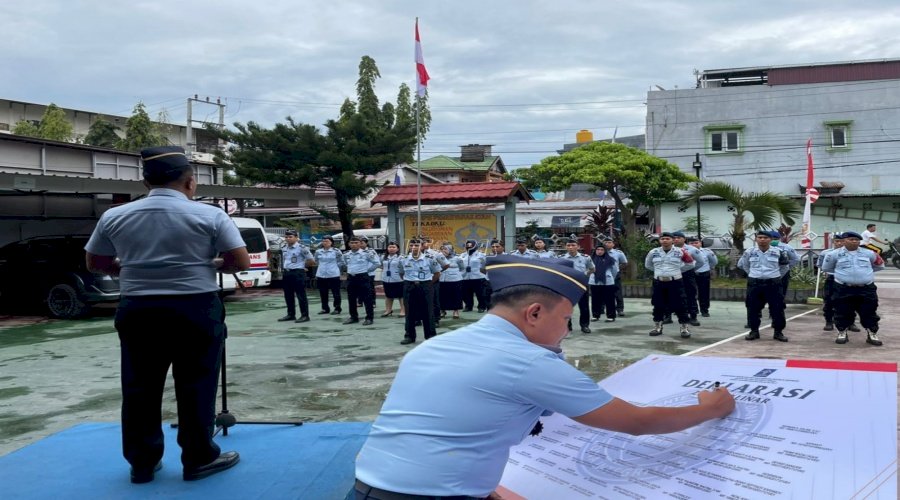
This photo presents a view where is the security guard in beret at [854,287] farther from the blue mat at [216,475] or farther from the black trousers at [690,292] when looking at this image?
the blue mat at [216,475]

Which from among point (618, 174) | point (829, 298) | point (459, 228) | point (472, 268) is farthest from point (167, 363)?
point (618, 174)

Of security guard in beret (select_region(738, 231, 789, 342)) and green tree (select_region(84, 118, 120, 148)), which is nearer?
security guard in beret (select_region(738, 231, 789, 342))

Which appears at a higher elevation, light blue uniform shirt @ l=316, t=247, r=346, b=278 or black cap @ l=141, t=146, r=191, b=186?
black cap @ l=141, t=146, r=191, b=186

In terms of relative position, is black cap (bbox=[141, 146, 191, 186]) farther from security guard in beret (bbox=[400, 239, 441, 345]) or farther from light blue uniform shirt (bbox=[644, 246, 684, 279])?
light blue uniform shirt (bbox=[644, 246, 684, 279])

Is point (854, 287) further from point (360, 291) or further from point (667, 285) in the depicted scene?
point (360, 291)

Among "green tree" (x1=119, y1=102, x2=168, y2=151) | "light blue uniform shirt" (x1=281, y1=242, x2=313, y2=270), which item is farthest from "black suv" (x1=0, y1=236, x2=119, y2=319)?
"green tree" (x1=119, y1=102, x2=168, y2=151)

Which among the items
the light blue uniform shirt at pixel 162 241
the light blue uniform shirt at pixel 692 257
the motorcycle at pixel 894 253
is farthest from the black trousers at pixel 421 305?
the motorcycle at pixel 894 253

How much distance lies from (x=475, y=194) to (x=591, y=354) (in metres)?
8.59

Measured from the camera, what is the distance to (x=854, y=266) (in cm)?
949

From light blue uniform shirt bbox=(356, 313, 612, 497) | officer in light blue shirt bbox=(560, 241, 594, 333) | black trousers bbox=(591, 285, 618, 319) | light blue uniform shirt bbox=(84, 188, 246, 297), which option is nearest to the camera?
light blue uniform shirt bbox=(356, 313, 612, 497)

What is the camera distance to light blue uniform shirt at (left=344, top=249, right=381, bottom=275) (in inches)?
498

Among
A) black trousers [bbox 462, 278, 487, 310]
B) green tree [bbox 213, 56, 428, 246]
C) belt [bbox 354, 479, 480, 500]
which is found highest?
green tree [bbox 213, 56, 428, 246]

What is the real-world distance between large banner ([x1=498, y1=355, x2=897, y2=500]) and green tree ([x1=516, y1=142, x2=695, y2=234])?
624 inches

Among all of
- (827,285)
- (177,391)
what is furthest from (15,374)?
(827,285)
